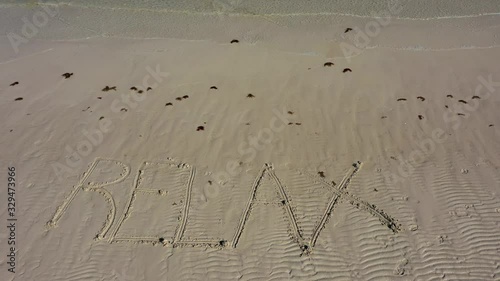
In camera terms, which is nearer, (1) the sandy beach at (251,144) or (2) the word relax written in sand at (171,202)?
(1) the sandy beach at (251,144)

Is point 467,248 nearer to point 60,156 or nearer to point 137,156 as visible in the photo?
point 137,156

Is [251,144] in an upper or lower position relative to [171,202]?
upper

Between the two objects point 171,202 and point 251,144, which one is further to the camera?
point 251,144

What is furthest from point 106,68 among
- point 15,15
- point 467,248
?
point 467,248

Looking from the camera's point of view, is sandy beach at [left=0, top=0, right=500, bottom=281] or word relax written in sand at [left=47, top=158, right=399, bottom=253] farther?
word relax written in sand at [left=47, top=158, right=399, bottom=253]
